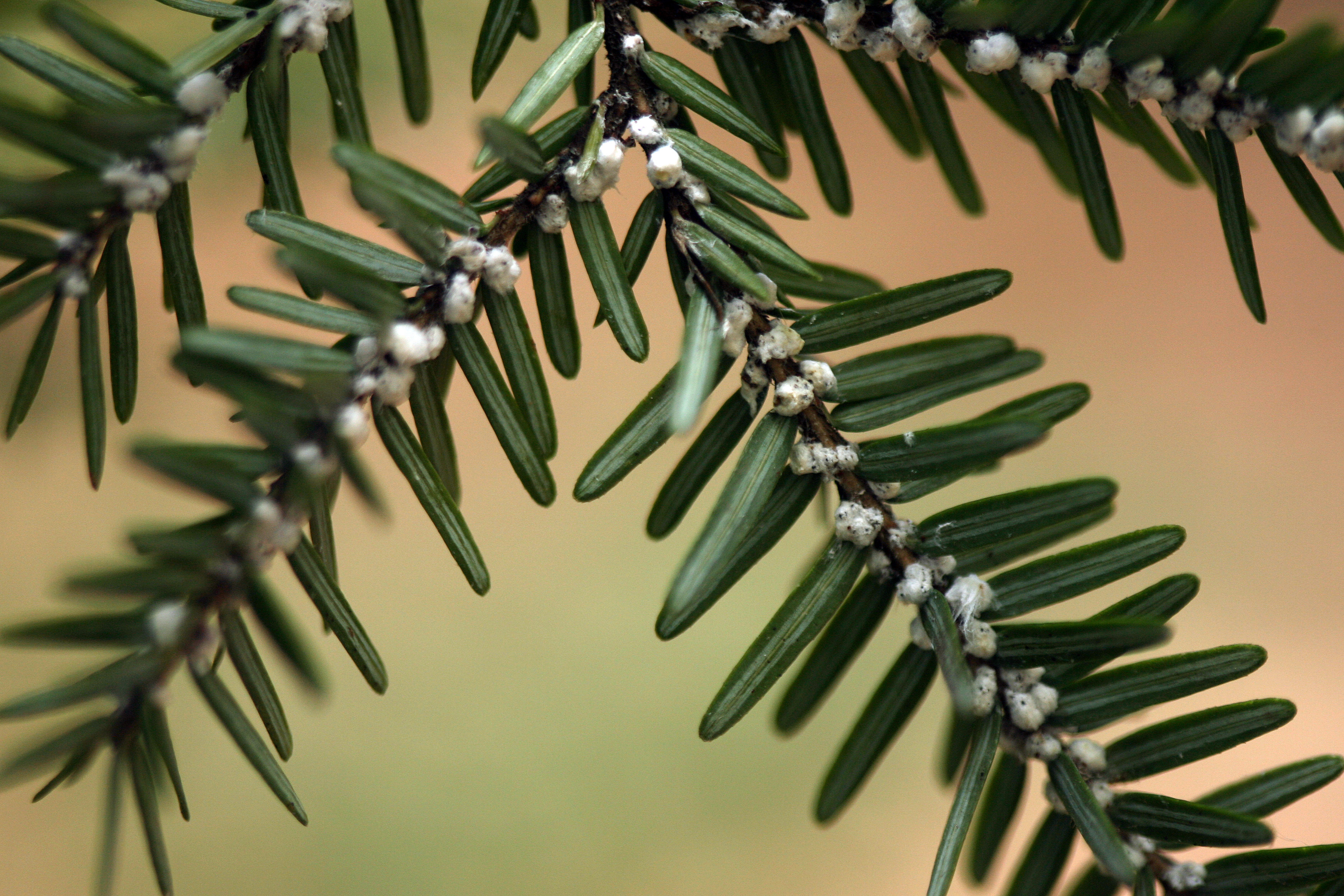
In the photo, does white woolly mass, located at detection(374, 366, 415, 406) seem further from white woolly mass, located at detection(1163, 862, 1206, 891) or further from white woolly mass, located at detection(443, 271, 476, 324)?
white woolly mass, located at detection(1163, 862, 1206, 891)

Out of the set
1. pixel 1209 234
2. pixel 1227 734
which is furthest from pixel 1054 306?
pixel 1227 734

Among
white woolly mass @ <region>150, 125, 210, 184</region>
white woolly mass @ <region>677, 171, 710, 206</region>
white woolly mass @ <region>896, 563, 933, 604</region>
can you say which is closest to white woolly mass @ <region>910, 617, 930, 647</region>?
white woolly mass @ <region>896, 563, 933, 604</region>

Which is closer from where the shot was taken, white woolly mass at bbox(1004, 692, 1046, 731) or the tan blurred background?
white woolly mass at bbox(1004, 692, 1046, 731)

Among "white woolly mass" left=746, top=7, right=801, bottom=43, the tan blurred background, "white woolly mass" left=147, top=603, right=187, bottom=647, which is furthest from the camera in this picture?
the tan blurred background

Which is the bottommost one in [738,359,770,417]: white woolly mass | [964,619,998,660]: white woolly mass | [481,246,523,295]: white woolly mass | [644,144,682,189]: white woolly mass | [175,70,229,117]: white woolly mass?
[964,619,998,660]: white woolly mass

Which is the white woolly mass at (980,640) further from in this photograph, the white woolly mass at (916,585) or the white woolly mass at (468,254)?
the white woolly mass at (468,254)

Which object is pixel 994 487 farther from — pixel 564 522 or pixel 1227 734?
pixel 1227 734
